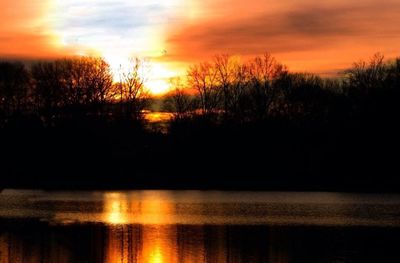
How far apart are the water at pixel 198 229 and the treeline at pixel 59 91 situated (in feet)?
80.4

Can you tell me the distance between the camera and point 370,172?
63.0 metres

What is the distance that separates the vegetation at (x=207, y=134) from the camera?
209ft

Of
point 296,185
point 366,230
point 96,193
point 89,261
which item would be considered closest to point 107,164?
point 96,193

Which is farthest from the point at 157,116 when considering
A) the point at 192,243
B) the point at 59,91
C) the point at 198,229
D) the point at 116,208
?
the point at 192,243

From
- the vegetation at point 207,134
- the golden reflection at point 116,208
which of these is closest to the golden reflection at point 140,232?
the golden reflection at point 116,208

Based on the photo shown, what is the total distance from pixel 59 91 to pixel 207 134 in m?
16.6

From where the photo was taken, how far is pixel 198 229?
105 feet

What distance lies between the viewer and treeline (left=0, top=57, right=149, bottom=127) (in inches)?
2943

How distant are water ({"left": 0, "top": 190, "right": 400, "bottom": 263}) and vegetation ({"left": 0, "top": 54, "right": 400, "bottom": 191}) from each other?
41.7 feet

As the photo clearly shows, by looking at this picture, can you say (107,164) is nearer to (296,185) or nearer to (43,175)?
(43,175)

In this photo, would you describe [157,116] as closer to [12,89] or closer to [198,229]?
[12,89]

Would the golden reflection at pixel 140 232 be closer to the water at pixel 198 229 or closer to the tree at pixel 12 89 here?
the water at pixel 198 229

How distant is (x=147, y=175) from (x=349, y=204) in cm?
2339

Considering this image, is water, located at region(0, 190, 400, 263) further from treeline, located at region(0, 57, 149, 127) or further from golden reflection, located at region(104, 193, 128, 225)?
treeline, located at region(0, 57, 149, 127)
